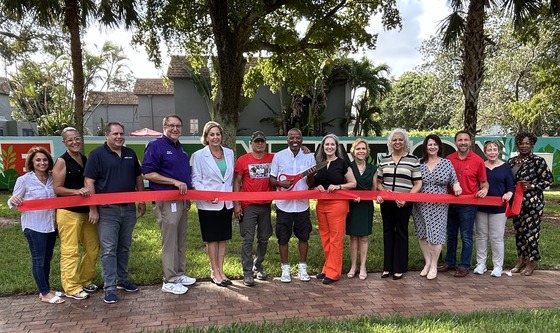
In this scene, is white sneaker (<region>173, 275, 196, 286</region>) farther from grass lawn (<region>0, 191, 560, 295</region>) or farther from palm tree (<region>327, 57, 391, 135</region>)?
palm tree (<region>327, 57, 391, 135</region>)

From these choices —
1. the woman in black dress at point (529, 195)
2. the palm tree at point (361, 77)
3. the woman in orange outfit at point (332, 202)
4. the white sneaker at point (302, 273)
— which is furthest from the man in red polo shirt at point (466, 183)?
the palm tree at point (361, 77)

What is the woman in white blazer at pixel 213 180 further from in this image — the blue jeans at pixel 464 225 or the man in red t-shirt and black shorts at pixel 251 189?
the blue jeans at pixel 464 225

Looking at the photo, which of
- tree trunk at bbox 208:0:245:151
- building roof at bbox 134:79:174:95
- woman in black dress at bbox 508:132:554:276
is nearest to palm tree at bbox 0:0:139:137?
tree trunk at bbox 208:0:245:151

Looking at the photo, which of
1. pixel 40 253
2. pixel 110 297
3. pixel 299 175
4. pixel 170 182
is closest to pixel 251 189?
pixel 299 175

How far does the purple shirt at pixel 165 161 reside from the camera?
4488 millimetres

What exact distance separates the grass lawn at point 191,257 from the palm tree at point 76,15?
3.47 m

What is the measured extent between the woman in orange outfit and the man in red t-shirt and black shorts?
595 mm

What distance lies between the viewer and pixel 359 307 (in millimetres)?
4348

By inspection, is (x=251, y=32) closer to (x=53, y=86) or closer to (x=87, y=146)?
(x=87, y=146)

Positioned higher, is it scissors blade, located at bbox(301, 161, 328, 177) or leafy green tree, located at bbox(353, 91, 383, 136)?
leafy green tree, located at bbox(353, 91, 383, 136)

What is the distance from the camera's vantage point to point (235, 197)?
4785 mm

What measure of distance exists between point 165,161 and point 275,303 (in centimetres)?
198

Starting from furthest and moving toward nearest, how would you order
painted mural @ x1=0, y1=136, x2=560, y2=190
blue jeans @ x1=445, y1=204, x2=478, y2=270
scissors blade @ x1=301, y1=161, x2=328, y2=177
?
1. painted mural @ x1=0, y1=136, x2=560, y2=190
2. blue jeans @ x1=445, y1=204, x2=478, y2=270
3. scissors blade @ x1=301, y1=161, x2=328, y2=177

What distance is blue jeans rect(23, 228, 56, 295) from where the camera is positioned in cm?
429
